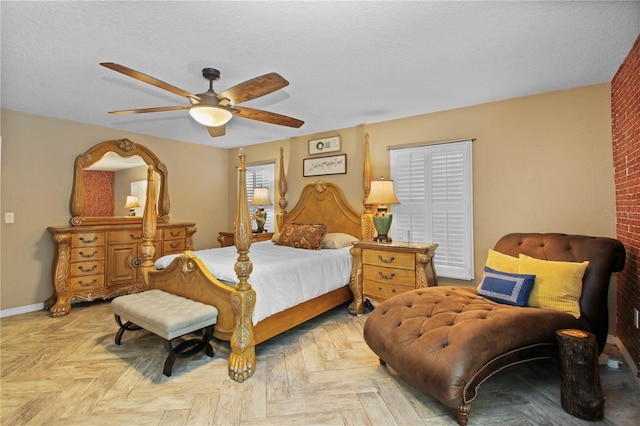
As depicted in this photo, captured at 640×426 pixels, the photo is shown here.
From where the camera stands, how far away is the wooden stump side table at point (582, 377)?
5.62 feet

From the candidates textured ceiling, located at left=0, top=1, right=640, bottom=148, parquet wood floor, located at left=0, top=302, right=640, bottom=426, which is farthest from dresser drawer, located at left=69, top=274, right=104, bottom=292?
textured ceiling, located at left=0, top=1, right=640, bottom=148

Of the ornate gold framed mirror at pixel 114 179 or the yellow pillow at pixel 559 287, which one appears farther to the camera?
the ornate gold framed mirror at pixel 114 179

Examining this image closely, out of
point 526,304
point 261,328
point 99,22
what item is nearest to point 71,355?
point 261,328

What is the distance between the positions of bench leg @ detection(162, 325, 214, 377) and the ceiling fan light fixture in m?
1.74

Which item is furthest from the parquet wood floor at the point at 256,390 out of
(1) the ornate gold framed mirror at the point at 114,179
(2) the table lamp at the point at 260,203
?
(2) the table lamp at the point at 260,203

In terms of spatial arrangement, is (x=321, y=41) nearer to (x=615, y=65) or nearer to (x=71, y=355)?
(x=615, y=65)

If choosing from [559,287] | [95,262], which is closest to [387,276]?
[559,287]

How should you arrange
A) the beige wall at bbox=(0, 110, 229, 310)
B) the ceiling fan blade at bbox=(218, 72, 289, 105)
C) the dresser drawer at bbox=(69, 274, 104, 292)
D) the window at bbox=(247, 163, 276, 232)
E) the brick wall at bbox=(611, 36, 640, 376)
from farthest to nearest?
1. the window at bbox=(247, 163, 276, 232)
2. the dresser drawer at bbox=(69, 274, 104, 292)
3. the beige wall at bbox=(0, 110, 229, 310)
4. the brick wall at bbox=(611, 36, 640, 376)
5. the ceiling fan blade at bbox=(218, 72, 289, 105)

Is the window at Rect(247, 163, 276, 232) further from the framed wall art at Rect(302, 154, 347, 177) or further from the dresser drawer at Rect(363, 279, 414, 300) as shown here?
the dresser drawer at Rect(363, 279, 414, 300)

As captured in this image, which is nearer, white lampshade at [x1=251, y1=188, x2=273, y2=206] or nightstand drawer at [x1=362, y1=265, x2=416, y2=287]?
nightstand drawer at [x1=362, y1=265, x2=416, y2=287]

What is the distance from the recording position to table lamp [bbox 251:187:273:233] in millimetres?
4875

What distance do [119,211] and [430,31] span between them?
4507 mm

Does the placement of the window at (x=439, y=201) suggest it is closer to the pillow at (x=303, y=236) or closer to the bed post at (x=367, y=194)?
the bed post at (x=367, y=194)

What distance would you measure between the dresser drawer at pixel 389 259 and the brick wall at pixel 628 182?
1655mm
